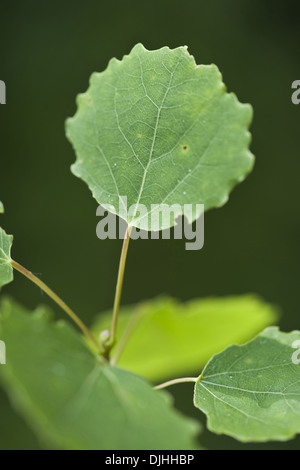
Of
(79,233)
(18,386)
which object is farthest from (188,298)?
(18,386)

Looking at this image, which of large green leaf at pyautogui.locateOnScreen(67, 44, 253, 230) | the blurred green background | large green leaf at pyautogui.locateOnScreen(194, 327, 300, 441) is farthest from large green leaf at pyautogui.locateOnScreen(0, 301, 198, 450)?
the blurred green background

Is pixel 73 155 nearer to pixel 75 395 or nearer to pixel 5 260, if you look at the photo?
pixel 5 260

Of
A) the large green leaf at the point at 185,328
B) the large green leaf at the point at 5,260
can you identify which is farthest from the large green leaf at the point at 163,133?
the large green leaf at the point at 185,328

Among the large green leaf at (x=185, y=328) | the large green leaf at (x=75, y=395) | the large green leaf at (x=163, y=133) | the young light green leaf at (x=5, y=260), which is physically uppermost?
the large green leaf at (x=163, y=133)

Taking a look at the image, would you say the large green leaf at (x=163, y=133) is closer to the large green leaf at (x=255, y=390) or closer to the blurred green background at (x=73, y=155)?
the large green leaf at (x=255, y=390)

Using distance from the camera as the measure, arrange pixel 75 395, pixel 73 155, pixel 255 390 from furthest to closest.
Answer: pixel 73 155, pixel 255 390, pixel 75 395

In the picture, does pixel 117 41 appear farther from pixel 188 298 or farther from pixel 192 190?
pixel 192 190

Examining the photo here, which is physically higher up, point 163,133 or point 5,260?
point 163,133

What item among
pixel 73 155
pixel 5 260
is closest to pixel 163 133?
pixel 5 260
